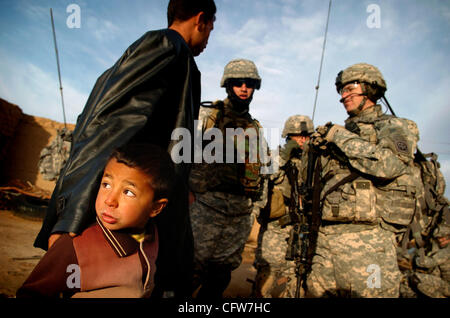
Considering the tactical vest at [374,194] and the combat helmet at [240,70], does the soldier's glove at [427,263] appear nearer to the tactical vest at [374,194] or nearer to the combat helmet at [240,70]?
the tactical vest at [374,194]

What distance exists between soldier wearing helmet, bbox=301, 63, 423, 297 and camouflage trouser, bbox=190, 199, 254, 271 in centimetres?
107

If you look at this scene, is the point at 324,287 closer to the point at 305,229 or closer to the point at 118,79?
the point at 305,229

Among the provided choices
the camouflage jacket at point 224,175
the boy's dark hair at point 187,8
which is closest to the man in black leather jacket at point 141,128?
the boy's dark hair at point 187,8

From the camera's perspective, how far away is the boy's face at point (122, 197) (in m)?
0.91

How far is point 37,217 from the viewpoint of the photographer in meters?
7.98

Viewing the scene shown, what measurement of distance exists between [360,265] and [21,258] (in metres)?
5.57

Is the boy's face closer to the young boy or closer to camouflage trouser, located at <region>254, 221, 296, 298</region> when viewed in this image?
the young boy

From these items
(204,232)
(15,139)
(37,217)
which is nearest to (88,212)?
(204,232)

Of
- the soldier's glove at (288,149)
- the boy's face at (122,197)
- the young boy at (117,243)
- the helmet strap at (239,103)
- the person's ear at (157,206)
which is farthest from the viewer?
the soldier's glove at (288,149)

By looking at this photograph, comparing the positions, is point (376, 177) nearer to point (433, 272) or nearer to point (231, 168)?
point (231, 168)

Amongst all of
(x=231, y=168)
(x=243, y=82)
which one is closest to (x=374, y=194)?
(x=231, y=168)

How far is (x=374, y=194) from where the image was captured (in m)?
3.00

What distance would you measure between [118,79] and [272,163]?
A: 3626 mm

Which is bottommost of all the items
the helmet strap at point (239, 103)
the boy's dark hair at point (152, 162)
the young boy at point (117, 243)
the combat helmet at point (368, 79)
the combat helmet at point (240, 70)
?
the young boy at point (117, 243)
